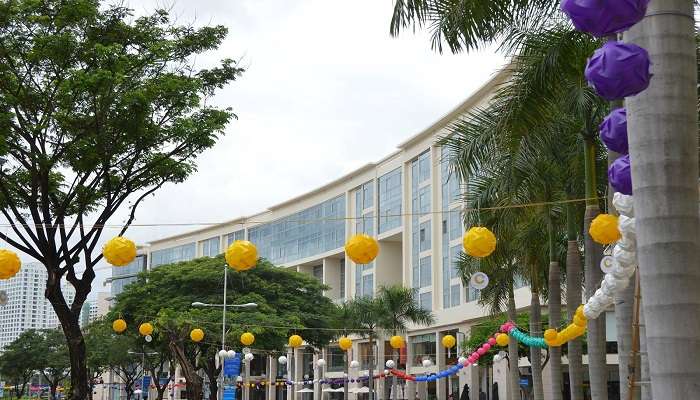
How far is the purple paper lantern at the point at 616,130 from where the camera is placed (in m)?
7.64

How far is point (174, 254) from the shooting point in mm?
103500

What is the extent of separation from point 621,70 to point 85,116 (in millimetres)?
15984

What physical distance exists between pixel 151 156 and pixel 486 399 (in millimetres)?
36132

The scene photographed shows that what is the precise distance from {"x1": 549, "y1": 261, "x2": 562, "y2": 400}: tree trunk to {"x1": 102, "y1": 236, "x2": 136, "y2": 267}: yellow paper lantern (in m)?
10.3

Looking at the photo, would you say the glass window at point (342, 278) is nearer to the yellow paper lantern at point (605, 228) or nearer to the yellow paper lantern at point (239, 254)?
the yellow paper lantern at point (239, 254)

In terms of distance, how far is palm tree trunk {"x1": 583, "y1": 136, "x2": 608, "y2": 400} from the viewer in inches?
619

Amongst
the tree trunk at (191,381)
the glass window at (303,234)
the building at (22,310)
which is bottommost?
the tree trunk at (191,381)

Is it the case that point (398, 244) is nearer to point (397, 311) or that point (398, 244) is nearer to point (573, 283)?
point (397, 311)

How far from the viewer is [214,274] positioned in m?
47.0

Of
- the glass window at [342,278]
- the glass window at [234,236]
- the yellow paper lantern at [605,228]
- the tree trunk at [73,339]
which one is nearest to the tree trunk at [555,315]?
the yellow paper lantern at [605,228]

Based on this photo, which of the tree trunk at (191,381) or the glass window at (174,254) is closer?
the tree trunk at (191,381)

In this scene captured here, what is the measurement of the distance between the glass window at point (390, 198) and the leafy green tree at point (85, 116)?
45.1 metres

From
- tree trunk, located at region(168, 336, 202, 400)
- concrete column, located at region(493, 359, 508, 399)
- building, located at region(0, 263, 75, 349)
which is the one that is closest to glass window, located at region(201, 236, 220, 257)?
building, located at region(0, 263, 75, 349)

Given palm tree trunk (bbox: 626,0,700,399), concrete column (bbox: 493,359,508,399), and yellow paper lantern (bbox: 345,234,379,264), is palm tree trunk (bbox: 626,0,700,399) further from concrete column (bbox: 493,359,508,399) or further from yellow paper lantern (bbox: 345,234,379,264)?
concrete column (bbox: 493,359,508,399)
